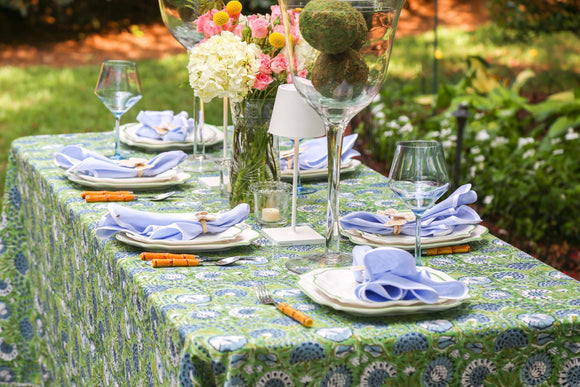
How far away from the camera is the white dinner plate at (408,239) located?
5.84ft

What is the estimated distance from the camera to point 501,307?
1454 millimetres

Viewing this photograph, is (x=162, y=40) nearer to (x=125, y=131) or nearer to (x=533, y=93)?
(x=533, y=93)

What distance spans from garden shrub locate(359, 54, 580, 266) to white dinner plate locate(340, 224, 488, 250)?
1.92 metres

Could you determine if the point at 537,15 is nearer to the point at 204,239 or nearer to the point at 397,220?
the point at 397,220

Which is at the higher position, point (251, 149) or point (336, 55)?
point (336, 55)

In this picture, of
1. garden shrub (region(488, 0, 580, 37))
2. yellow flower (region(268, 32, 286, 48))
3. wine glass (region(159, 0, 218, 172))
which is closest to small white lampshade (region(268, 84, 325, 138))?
yellow flower (region(268, 32, 286, 48))

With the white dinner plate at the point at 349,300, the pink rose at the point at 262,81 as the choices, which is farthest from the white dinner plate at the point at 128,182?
the white dinner plate at the point at 349,300

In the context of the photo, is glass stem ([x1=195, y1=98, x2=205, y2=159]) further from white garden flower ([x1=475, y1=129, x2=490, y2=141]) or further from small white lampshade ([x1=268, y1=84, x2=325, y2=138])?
white garden flower ([x1=475, y1=129, x2=490, y2=141])

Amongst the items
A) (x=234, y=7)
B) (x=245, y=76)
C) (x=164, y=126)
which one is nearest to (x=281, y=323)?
(x=245, y=76)

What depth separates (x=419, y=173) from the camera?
1.51 m

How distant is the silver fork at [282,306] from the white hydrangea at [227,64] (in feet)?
1.92

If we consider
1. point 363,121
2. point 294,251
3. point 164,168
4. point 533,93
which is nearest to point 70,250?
point 164,168

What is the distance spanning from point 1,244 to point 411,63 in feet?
17.8

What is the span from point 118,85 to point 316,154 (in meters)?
0.67
